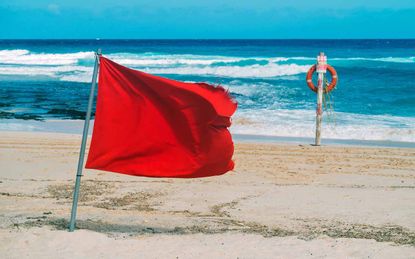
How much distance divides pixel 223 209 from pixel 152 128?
1.89m

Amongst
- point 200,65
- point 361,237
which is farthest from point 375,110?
point 200,65

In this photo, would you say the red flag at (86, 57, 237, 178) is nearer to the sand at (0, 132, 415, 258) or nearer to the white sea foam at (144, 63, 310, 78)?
the sand at (0, 132, 415, 258)

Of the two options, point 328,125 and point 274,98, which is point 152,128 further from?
point 274,98

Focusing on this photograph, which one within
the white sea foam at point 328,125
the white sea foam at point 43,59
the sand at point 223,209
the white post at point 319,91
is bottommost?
the sand at point 223,209

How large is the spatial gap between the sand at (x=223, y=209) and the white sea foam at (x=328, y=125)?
129 inches

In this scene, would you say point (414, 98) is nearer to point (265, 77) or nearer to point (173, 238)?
point (265, 77)

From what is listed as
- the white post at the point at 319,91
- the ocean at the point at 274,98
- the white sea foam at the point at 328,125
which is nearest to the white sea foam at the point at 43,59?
the ocean at the point at 274,98

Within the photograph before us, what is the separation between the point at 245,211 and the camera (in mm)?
7910

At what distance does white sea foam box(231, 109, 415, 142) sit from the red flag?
937 centimetres

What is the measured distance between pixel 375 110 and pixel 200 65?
969 inches

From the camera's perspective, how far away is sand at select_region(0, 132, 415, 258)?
6.14 meters

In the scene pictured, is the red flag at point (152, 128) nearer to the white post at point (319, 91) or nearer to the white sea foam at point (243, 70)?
the white post at point (319, 91)

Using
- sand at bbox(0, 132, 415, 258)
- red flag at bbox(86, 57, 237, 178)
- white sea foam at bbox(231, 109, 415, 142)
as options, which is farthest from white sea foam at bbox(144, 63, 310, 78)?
red flag at bbox(86, 57, 237, 178)

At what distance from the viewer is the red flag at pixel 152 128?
6.38 m
